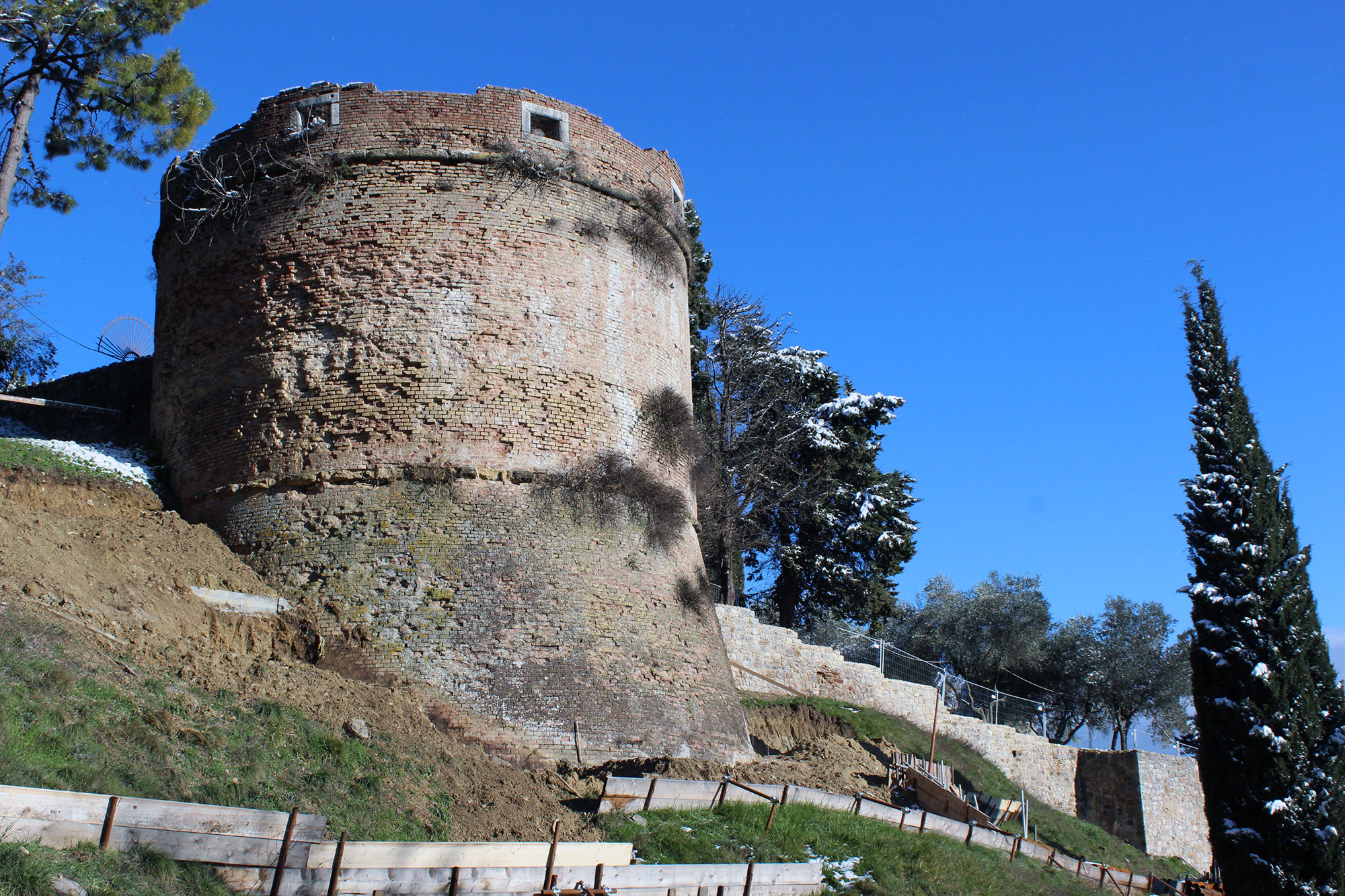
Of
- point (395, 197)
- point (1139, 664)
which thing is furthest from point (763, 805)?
point (1139, 664)

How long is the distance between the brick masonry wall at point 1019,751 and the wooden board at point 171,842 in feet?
38.7

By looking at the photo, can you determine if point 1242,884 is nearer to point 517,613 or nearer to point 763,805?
point 763,805

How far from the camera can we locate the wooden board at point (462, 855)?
6.20m

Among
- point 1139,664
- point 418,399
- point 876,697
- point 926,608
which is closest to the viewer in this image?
point 418,399

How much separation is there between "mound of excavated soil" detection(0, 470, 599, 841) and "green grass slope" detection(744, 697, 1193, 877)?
25.5 ft

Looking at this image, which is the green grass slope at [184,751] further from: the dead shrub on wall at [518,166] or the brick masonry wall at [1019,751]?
the brick masonry wall at [1019,751]

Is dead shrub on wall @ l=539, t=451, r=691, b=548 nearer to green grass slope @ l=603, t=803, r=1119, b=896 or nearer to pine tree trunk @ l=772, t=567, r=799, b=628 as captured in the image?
green grass slope @ l=603, t=803, r=1119, b=896

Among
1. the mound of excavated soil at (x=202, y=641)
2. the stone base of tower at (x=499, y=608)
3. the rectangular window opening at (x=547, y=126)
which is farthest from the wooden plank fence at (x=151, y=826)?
the rectangular window opening at (x=547, y=126)

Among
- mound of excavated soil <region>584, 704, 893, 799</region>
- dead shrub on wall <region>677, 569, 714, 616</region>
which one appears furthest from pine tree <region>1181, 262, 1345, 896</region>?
dead shrub on wall <region>677, 569, 714, 616</region>

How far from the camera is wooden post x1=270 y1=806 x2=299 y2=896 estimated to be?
586 cm

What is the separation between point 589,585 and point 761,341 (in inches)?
510

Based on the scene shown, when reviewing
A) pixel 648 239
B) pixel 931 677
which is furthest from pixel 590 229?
pixel 931 677

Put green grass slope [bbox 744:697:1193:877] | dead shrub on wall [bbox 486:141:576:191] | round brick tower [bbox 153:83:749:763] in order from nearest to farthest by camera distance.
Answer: round brick tower [bbox 153:83:749:763] → dead shrub on wall [bbox 486:141:576:191] → green grass slope [bbox 744:697:1193:877]

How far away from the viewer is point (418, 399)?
11594 mm
